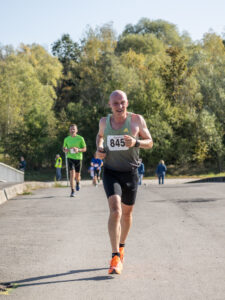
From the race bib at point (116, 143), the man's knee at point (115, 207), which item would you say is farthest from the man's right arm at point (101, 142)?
the man's knee at point (115, 207)

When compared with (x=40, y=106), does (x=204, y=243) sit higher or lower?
lower

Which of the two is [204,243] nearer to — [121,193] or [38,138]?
[121,193]

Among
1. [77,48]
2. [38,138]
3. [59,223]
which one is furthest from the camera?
[77,48]

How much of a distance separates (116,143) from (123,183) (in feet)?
1.45

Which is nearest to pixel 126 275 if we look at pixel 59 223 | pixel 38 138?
pixel 59 223

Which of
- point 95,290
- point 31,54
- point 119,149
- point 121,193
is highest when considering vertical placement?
point 31,54

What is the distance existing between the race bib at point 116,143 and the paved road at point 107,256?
125 centimetres

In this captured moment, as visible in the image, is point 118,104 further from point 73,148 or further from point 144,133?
point 73,148

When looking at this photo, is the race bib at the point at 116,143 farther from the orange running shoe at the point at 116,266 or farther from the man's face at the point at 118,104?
the orange running shoe at the point at 116,266

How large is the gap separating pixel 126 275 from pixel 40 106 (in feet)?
197

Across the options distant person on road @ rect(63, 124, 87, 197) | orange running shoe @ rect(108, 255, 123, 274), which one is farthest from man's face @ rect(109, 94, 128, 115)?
distant person on road @ rect(63, 124, 87, 197)

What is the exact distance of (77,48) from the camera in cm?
8294

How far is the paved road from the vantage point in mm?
4672

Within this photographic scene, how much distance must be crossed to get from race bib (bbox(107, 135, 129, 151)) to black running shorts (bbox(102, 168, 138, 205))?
10.6 inches
